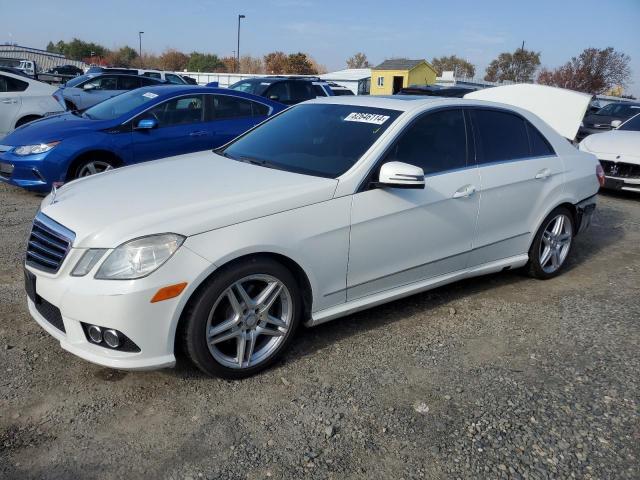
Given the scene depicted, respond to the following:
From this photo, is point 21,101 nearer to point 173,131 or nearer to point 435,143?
point 173,131

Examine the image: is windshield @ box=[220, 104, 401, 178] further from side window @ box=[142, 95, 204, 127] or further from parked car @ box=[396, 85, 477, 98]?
parked car @ box=[396, 85, 477, 98]

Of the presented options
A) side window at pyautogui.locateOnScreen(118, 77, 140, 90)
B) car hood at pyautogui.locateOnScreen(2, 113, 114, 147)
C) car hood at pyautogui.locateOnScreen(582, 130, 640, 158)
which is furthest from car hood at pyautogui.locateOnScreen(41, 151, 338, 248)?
side window at pyautogui.locateOnScreen(118, 77, 140, 90)

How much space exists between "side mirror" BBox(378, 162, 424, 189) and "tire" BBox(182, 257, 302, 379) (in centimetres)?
85

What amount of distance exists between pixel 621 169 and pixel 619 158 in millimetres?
182

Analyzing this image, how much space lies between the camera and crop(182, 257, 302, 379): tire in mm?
2902

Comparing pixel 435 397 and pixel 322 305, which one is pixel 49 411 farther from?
pixel 435 397

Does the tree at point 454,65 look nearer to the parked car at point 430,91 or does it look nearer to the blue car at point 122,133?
the parked car at point 430,91

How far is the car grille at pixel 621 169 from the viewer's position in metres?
8.48

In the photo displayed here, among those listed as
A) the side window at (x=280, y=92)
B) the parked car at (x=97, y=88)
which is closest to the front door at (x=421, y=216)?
the side window at (x=280, y=92)

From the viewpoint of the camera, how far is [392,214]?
3549 millimetres

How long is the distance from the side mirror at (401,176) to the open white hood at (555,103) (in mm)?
5446

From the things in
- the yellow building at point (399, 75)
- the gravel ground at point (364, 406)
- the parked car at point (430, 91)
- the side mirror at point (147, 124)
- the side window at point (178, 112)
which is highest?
the yellow building at point (399, 75)

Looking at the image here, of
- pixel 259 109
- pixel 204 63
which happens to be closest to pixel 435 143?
pixel 259 109

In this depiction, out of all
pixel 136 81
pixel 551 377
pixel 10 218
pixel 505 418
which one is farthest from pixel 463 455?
pixel 136 81
